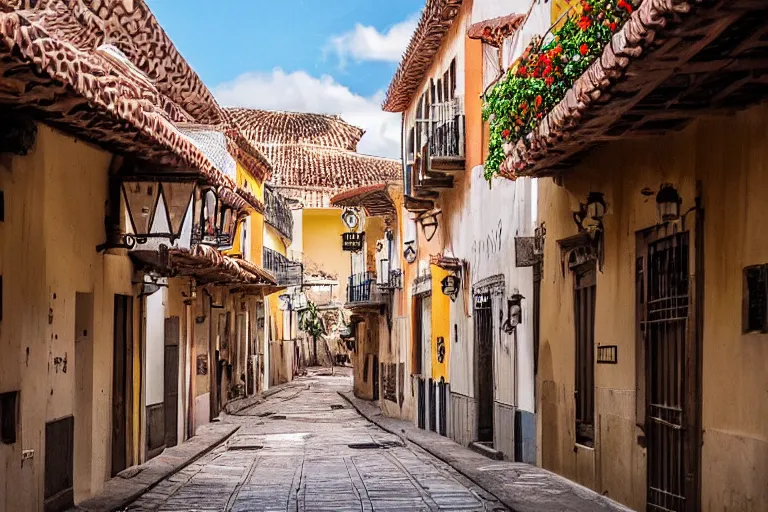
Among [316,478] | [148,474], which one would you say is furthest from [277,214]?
[316,478]

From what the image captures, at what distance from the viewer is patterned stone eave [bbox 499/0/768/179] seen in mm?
6902

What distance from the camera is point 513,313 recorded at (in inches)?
671

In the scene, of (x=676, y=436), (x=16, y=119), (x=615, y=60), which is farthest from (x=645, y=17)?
(x=16, y=119)

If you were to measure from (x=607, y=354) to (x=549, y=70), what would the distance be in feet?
10.4

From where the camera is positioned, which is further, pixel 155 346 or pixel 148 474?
pixel 155 346

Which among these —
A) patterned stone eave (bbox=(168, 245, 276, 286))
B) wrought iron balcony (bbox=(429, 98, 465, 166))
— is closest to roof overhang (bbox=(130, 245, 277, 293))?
patterned stone eave (bbox=(168, 245, 276, 286))

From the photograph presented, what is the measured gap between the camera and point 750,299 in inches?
348

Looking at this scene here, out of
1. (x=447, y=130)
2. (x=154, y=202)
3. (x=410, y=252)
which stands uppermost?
(x=447, y=130)

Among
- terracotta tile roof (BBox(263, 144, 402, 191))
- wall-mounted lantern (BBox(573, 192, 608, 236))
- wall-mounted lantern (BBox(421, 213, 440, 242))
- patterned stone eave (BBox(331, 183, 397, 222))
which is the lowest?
wall-mounted lantern (BBox(573, 192, 608, 236))

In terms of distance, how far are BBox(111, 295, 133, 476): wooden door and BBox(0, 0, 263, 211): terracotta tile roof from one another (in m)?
2.31

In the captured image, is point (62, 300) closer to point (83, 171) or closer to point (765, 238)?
point (83, 171)

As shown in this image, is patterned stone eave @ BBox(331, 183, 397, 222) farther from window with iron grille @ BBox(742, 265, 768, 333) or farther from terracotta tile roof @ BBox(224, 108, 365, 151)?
terracotta tile roof @ BBox(224, 108, 365, 151)

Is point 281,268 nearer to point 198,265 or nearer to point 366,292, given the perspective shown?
point 366,292

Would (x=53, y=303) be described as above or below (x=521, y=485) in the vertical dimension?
above
